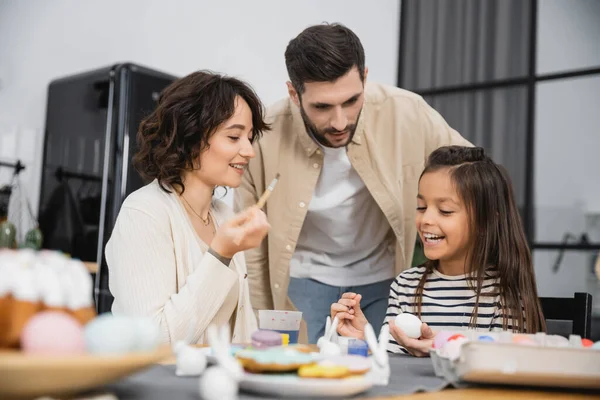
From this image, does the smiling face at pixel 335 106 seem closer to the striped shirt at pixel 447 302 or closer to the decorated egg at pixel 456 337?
the striped shirt at pixel 447 302

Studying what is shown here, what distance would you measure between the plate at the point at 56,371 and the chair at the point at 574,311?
3.72 ft

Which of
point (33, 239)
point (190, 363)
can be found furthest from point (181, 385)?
point (33, 239)

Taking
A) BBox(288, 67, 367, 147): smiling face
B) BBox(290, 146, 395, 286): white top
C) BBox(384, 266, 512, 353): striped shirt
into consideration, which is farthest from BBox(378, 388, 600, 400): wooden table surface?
BBox(290, 146, 395, 286): white top

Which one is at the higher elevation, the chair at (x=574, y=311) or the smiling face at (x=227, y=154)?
the smiling face at (x=227, y=154)

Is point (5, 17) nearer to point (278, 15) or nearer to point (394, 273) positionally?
point (278, 15)

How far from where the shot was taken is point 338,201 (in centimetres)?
210

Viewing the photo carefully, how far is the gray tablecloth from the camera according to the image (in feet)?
2.20

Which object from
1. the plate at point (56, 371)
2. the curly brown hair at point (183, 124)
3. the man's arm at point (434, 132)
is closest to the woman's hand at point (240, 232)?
the curly brown hair at point (183, 124)

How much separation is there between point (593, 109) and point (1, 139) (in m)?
3.54

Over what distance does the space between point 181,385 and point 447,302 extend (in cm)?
103

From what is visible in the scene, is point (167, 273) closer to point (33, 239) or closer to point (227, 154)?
point (227, 154)

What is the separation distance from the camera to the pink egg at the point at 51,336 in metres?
0.57

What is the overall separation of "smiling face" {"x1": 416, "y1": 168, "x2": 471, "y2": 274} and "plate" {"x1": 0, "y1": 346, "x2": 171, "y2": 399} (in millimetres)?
1116

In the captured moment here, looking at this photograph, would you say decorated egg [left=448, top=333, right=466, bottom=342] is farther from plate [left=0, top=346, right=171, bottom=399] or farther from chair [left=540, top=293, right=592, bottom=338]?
chair [left=540, top=293, right=592, bottom=338]
